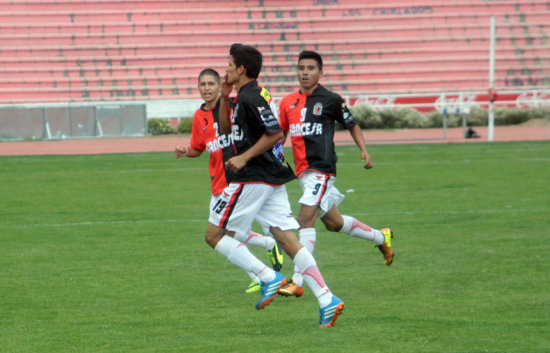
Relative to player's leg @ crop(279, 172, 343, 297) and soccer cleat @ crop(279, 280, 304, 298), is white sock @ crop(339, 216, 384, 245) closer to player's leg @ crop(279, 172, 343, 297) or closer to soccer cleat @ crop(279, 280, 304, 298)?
player's leg @ crop(279, 172, 343, 297)

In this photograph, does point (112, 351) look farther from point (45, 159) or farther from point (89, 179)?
point (45, 159)

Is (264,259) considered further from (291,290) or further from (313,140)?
(291,290)

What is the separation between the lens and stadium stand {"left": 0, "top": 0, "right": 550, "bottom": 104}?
4022cm

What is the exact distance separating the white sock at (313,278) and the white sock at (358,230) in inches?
75.1

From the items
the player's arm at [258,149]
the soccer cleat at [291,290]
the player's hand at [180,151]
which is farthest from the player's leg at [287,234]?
the player's hand at [180,151]

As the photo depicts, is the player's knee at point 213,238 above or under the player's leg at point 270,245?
above

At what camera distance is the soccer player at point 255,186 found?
5.79 m

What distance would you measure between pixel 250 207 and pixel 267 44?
120 feet

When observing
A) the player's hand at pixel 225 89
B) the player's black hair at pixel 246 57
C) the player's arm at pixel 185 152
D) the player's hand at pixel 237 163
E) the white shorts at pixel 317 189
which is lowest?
the white shorts at pixel 317 189

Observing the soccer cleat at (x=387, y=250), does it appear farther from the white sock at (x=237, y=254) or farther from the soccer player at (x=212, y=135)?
the white sock at (x=237, y=254)

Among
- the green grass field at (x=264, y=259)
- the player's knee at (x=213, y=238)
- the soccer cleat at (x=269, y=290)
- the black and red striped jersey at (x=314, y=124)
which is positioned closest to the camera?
the green grass field at (x=264, y=259)

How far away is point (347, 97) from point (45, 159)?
657 inches

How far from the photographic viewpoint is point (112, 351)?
17.5 ft

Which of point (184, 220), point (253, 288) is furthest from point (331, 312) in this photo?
point (184, 220)
